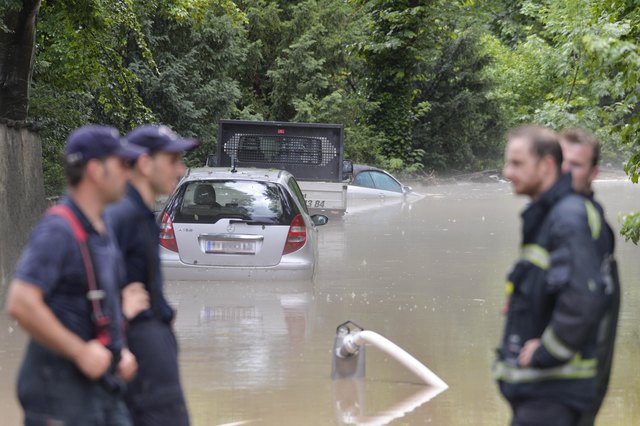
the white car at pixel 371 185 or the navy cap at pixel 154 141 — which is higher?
the navy cap at pixel 154 141

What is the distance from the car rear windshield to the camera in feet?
45.2

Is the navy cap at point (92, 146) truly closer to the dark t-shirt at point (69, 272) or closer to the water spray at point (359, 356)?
the dark t-shirt at point (69, 272)

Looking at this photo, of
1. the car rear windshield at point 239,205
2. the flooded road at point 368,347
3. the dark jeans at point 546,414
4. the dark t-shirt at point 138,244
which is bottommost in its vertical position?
the flooded road at point 368,347

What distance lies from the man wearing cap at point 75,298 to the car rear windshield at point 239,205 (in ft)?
30.6

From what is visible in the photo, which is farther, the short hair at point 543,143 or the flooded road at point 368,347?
the flooded road at point 368,347

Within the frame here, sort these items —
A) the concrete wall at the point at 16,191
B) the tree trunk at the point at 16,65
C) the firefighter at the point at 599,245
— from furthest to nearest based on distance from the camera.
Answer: the tree trunk at the point at 16,65
the concrete wall at the point at 16,191
the firefighter at the point at 599,245

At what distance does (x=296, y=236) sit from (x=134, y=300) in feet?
29.2

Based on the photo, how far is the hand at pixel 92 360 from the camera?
421cm

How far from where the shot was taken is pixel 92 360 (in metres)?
4.23

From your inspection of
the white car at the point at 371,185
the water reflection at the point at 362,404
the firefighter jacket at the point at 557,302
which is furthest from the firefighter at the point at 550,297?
the white car at the point at 371,185

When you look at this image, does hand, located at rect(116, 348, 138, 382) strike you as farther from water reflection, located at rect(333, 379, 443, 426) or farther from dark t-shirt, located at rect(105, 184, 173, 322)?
water reflection, located at rect(333, 379, 443, 426)

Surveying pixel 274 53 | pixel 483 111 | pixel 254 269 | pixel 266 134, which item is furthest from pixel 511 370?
pixel 483 111

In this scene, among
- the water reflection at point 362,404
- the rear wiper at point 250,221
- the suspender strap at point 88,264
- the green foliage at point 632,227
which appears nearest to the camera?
the suspender strap at point 88,264

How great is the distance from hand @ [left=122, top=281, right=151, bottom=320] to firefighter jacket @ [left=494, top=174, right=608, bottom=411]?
144 cm
